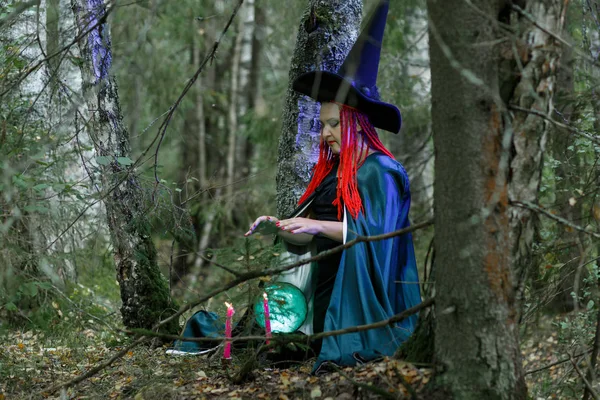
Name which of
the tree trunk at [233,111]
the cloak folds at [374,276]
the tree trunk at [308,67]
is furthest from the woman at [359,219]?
the tree trunk at [233,111]

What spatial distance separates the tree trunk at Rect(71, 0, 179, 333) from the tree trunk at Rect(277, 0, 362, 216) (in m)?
1.09

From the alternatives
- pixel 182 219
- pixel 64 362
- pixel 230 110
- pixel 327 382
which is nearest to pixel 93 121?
pixel 182 219

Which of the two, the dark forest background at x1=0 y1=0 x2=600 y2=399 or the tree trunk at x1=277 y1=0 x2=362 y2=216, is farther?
the tree trunk at x1=277 y1=0 x2=362 y2=216

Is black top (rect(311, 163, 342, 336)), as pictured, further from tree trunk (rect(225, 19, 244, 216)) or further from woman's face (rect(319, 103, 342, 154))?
tree trunk (rect(225, 19, 244, 216))

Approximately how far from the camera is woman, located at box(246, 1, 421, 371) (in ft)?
14.5

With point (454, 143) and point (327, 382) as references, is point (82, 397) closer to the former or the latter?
point (327, 382)

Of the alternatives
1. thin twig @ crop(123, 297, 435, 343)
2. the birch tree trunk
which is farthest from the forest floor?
the birch tree trunk

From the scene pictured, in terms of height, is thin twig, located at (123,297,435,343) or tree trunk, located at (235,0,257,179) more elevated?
tree trunk, located at (235,0,257,179)

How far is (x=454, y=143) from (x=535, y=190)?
0.44 m

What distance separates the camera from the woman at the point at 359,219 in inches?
173

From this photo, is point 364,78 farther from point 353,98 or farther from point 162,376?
point 162,376

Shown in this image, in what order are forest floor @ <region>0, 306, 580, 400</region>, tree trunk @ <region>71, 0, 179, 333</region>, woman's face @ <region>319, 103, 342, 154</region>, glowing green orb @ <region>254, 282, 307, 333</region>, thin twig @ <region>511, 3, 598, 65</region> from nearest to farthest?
thin twig @ <region>511, 3, 598, 65</region>, forest floor @ <region>0, 306, 580, 400</region>, glowing green orb @ <region>254, 282, 307, 333</region>, woman's face @ <region>319, 103, 342, 154</region>, tree trunk @ <region>71, 0, 179, 333</region>

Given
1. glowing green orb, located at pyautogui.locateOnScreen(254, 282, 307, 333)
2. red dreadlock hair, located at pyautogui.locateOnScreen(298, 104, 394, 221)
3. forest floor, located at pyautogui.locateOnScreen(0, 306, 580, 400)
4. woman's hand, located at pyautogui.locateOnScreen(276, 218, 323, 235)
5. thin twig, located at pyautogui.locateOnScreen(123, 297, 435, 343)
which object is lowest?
forest floor, located at pyautogui.locateOnScreen(0, 306, 580, 400)

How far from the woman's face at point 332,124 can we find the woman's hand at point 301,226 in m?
0.54
